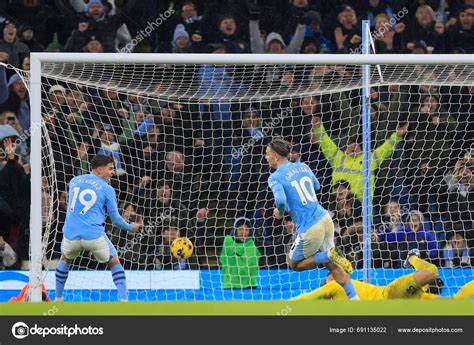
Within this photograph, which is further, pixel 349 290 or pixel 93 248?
pixel 93 248

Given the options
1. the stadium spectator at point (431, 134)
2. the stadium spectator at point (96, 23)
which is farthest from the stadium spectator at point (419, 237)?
the stadium spectator at point (96, 23)

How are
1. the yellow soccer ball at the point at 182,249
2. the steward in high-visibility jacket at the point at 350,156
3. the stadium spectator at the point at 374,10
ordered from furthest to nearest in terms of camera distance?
the stadium spectator at the point at 374,10 → the steward in high-visibility jacket at the point at 350,156 → the yellow soccer ball at the point at 182,249

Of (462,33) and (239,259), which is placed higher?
(462,33)

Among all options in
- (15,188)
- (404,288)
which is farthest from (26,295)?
(404,288)

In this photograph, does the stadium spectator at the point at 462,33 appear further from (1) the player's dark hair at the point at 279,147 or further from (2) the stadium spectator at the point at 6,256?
(2) the stadium spectator at the point at 6,256

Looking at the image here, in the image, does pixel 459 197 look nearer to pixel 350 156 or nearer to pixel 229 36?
pixel 350 156

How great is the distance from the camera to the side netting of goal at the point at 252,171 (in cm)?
1112

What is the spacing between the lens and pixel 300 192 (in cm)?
1030

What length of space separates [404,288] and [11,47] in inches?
199

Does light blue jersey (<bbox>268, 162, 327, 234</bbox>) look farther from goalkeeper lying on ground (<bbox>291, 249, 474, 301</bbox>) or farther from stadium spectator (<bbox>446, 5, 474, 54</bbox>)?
stadium spectator (<bbox>446, 5, 474, 54</bbox>)

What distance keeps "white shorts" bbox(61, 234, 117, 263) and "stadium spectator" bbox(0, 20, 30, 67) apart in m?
2.71

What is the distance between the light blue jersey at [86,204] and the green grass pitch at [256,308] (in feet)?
10.6
